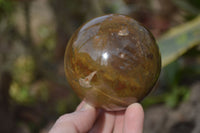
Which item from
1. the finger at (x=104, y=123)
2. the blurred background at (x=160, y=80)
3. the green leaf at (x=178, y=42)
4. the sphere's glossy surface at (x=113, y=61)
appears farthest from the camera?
the blurred background at (x=160, y=80)

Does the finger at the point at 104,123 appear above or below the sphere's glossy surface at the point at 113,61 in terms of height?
below

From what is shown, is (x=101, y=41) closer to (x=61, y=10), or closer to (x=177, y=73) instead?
(x=177, y=73)

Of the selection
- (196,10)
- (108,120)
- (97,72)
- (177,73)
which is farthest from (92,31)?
(196,10)

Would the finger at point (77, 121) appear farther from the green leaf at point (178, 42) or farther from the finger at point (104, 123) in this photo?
the green leaf at point (178, 42)

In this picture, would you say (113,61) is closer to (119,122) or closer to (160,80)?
(119,122)

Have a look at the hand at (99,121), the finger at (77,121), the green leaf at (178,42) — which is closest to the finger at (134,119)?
the hand at (99,121)
